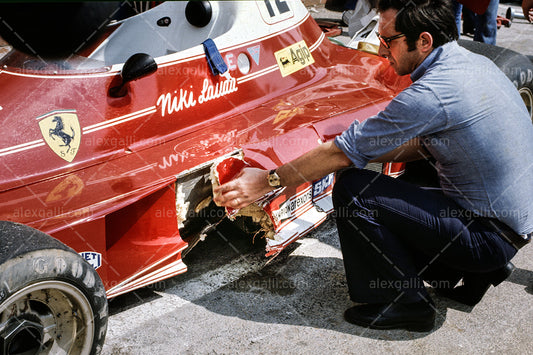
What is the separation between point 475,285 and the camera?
96.0 inches

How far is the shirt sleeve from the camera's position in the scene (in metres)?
1.97

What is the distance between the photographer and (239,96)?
9.78ft

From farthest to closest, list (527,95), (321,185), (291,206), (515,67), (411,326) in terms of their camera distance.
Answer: (527,95), (515,67), (321,185), (291,206), (411,326)

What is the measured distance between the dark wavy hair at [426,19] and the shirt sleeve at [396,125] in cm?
23

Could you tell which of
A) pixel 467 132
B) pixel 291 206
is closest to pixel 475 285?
pixel 467 132

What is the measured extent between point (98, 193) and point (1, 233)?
0.45 m

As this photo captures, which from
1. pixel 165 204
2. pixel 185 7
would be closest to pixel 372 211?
pixel 165 204

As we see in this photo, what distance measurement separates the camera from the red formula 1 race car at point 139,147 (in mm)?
1895

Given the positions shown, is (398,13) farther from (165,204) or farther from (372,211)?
(165,204)

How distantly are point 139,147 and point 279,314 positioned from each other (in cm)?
101

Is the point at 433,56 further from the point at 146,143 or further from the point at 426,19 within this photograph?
the point at 146,143

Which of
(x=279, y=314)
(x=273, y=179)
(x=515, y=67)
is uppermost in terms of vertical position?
(x=273, y=179)

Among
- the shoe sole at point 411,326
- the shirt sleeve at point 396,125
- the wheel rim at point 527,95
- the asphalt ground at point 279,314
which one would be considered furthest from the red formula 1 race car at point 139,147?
the wheel rim at point 527,95

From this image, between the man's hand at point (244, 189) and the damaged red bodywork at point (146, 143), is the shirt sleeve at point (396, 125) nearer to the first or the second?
the man's hand at point (244, 189)
